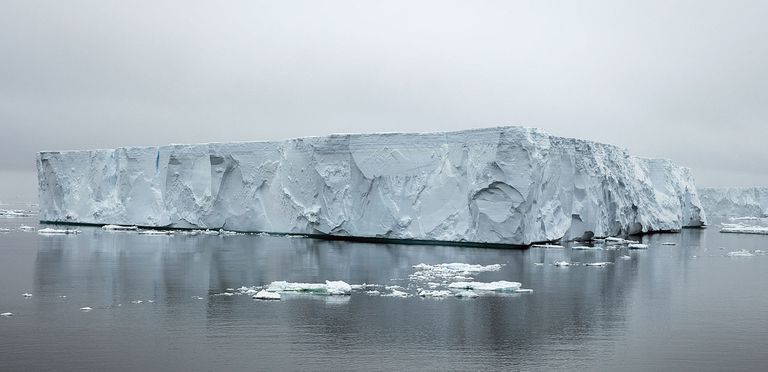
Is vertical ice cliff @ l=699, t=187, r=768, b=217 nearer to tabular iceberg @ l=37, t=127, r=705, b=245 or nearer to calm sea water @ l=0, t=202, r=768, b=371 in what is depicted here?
tabular iceberg @ l=37, t=127, r=705, b=245

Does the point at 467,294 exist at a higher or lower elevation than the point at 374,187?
lower

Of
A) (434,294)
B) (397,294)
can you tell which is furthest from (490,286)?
(397,294)

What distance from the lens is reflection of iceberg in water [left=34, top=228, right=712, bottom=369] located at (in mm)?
7062

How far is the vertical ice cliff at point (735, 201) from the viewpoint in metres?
54.0

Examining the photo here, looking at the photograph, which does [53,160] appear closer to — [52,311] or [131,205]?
[131,205]

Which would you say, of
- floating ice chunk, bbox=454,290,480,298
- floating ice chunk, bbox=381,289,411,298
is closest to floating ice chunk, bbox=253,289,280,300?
floating ice chunk, bbox=381,289,411,298

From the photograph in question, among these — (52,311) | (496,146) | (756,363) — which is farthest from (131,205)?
(756,363)

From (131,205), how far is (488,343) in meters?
23.4

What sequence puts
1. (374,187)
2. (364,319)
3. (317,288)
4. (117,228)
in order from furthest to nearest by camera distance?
(117,228) → (374,187) → (317,288) → (364,319)

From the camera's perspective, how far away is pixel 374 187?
21.7m

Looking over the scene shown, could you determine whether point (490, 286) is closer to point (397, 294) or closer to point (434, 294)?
point (434, 294)

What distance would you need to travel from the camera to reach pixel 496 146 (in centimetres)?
A: 1945

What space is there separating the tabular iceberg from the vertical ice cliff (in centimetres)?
2783

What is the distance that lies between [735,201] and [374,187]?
43854 mm
